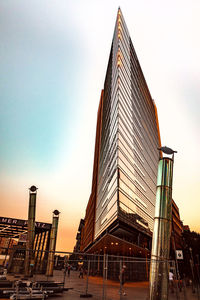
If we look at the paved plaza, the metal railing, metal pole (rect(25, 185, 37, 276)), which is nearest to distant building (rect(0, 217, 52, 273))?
the metal railing

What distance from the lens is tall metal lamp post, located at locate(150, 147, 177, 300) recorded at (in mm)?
9148

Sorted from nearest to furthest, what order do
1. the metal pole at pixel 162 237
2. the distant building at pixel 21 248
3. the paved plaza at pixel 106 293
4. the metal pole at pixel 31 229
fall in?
the metal pole at pixel 162 237 < the paved plaza at pixel 106 293 < the metal pole at pixel 31 229 < the distant building at pixel 21 248

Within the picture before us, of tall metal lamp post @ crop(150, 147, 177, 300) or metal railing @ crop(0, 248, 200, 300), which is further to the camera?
metal railing @ crop(0, 248, 200, 300)

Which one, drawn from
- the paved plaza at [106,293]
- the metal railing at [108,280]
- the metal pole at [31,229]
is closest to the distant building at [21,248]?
the metal railing at [108,280]

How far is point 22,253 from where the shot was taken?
38938 mm

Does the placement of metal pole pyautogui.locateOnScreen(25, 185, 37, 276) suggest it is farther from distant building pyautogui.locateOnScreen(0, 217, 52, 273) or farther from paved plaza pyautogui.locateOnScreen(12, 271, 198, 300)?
paved plaza pyautogui.locateOnScreen(12, 271, 198, 300)

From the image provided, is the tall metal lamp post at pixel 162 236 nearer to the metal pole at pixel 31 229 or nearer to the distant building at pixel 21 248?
the distant building at pixel 21 248

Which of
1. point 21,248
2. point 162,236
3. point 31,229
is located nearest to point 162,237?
point 162,236

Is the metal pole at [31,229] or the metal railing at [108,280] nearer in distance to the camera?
the metal railing at [108,280]

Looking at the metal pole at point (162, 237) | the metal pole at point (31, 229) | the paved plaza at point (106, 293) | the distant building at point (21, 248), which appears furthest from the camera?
the distant building at point (21, 248)

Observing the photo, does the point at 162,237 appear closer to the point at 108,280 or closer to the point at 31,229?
the point at 31,229

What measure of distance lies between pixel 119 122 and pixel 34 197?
20825 millimetres

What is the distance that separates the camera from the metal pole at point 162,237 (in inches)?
360

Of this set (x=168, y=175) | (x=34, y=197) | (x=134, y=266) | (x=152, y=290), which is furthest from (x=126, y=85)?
(x=152, y=290)
